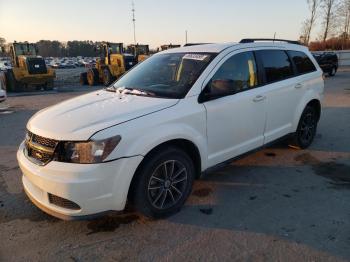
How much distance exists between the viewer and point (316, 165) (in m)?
5.03

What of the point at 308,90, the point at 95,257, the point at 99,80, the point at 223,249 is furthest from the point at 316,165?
the point at 99,80

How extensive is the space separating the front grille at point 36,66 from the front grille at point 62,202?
54.8ft

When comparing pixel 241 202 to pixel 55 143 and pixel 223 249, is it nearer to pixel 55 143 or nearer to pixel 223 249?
pixel 223 249

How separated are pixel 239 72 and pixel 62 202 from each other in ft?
8.65

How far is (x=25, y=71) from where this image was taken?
58.7 feet

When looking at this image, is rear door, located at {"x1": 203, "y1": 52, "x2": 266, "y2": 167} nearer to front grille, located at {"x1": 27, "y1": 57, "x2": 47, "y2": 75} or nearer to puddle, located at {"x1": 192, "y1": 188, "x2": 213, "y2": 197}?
puddle, located at {"x1": 192, "y1": 188, "x2": 213, "y2": 197}

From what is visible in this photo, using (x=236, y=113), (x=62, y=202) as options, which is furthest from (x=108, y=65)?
(x=62, y=202)

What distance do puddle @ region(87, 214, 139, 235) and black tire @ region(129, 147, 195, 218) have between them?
0.84 ft

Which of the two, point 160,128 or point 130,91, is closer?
point 160,128

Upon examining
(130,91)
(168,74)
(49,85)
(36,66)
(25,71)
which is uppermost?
(168,74)

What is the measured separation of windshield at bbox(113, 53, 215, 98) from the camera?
12.5ft

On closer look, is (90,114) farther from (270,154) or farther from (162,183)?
(270,154)

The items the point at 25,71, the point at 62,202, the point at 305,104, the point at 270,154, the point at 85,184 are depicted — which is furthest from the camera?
the point at 25,71

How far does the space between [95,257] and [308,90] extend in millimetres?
4267
